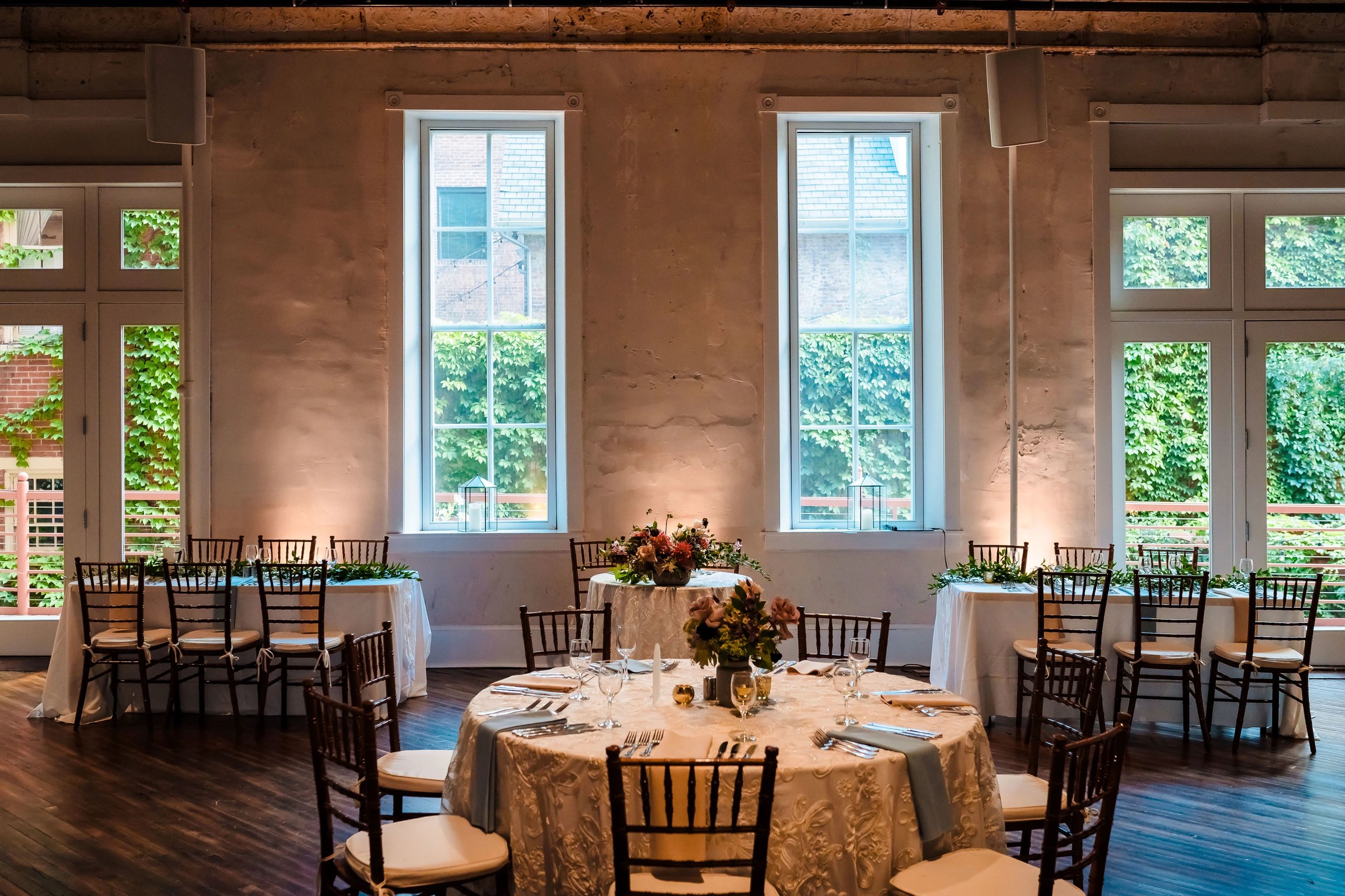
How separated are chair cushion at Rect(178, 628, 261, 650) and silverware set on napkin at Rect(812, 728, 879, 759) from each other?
4441 mm

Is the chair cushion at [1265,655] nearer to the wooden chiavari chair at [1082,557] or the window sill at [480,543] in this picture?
the wooden chiavari chair at [1082,557]

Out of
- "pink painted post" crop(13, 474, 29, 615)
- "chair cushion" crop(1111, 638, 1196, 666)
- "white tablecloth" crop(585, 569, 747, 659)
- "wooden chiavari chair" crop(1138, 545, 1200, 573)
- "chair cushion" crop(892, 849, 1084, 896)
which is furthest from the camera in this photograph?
"pink painted post" crop(13, 474, 29, 615)

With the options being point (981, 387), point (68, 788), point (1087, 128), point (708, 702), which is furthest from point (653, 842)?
point (1087, 128)

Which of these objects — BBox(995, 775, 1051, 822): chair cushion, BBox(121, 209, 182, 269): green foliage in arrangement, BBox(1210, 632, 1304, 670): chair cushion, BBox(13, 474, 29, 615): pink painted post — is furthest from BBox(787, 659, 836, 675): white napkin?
BBox(13, 474, 29, 615): pink painted post

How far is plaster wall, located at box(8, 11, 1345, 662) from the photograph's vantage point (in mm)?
7938

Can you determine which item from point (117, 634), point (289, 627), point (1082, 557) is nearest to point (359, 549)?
point (289, 627)

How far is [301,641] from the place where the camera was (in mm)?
6164

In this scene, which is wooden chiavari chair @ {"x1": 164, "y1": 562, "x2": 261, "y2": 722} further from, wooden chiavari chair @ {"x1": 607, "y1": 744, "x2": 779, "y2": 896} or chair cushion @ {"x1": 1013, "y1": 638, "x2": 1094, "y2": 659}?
chair cushion @ {"x1": 1013, "y1": 638, "x2": 1094, "y2": 659}

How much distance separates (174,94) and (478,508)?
12.1 feet

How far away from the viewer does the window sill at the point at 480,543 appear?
7.88 m

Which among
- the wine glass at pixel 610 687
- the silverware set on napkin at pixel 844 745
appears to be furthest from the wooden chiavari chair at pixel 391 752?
the silverware set on napkin at pixel 844 745

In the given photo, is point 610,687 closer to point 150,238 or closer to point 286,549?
point 286,549

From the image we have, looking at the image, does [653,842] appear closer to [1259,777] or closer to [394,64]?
[1259,777]

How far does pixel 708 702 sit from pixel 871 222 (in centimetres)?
594
